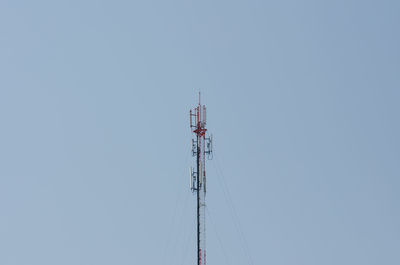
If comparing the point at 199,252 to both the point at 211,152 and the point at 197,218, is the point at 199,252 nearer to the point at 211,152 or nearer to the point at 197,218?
the point at 197,218

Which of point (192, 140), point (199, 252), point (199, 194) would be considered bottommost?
point (199, 252)

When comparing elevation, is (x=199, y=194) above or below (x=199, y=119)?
below

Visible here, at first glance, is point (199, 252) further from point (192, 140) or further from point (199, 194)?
point (192, 140)

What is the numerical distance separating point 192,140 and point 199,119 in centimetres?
205

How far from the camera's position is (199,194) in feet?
251

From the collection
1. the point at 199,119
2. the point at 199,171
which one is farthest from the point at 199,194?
the point at 199,119

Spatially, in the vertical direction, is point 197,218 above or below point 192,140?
below

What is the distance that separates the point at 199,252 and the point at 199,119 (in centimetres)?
1244

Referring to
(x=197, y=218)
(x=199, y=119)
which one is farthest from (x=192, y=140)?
(x=197, y=218)

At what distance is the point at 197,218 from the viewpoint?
75.4 meters

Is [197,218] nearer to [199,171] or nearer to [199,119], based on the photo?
[199,171]

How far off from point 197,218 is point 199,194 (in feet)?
7.46

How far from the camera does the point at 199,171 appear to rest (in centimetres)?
7694

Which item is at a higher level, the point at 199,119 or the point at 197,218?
the point at 199,119
